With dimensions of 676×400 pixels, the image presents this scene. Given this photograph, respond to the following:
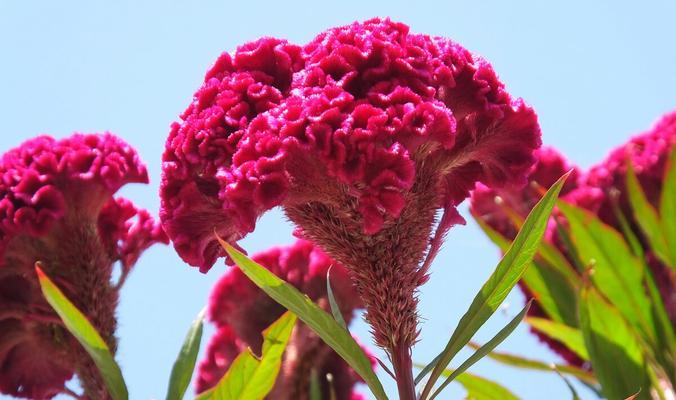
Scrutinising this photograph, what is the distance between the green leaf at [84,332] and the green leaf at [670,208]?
160 cm

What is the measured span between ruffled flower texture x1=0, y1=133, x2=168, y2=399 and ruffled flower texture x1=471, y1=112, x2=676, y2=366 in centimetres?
119

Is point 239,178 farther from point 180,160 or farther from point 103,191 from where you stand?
point 103,191

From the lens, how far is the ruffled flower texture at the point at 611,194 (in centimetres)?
273

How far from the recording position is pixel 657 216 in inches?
100

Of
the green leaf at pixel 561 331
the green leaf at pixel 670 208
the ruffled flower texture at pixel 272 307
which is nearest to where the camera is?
the green leaf at pixel 561 331

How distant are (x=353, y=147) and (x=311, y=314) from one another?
0.27 meters

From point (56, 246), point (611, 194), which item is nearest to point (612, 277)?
point (611, 194)

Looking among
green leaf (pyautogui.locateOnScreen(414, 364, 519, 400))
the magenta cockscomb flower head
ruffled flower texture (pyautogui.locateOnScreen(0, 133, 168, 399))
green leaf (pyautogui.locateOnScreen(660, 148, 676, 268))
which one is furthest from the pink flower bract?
the magenta cockscomb flower head

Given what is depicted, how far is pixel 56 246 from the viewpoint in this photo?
1.97m

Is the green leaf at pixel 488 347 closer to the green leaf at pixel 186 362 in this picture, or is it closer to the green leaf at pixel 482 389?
the green leaf at pixel 186 362

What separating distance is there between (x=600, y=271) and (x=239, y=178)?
1.48m

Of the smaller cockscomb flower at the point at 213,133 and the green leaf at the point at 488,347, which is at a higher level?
the smaller cockscomb flower at the point at 213,133

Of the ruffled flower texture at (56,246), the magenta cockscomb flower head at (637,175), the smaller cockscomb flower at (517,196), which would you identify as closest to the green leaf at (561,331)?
the magenta cockscomb flower head at (637,175)

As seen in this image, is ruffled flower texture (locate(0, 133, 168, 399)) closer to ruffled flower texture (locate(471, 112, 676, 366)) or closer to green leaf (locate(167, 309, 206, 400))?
green leaf (locate(167, 309, 206, 400))
